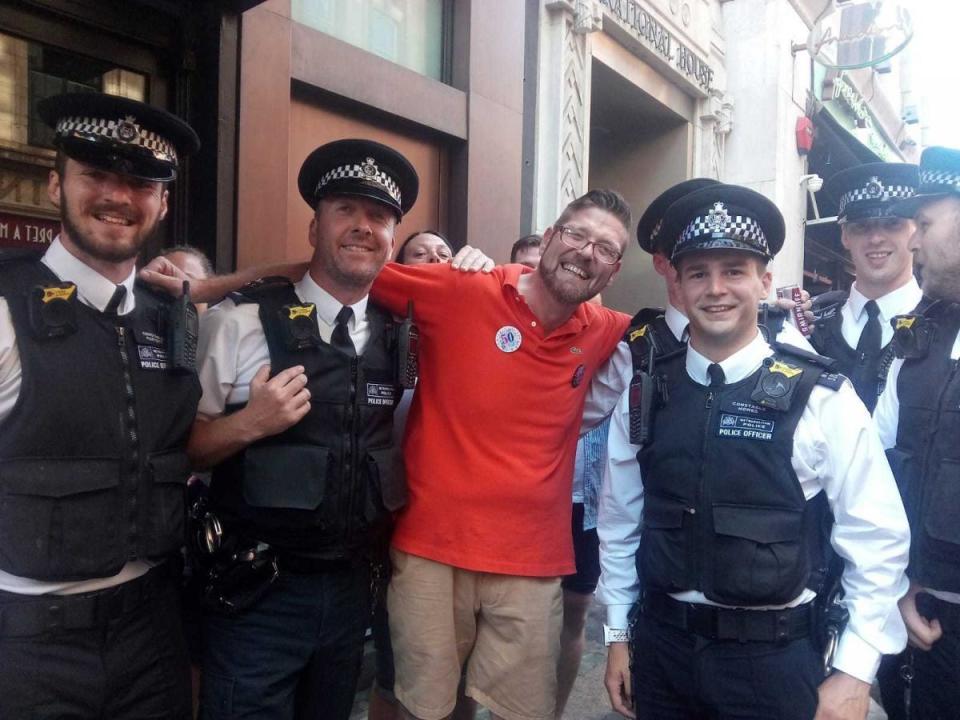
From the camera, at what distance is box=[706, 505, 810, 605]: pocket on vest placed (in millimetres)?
1938

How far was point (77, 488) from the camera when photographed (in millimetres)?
1780

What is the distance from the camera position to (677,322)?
265 centimetres

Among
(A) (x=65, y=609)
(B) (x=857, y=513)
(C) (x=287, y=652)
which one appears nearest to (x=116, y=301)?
(A) (x=65, y=609)

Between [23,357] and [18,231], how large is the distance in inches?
76.6

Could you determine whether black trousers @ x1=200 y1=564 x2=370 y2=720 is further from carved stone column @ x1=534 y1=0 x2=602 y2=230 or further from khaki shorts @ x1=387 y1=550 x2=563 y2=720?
carved stone column @ x1=534 y1=0 x2=602 y2=230

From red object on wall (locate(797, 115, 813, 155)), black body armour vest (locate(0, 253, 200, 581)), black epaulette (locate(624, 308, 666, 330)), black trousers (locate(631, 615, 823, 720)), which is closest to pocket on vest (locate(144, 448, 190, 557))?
black body armour vest (locate(0, 253, 200, 581))

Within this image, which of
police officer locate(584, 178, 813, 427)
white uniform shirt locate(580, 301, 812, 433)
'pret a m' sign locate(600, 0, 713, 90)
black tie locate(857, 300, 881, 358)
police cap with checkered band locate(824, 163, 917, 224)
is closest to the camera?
police officer locate(584, 178, 813, 427)

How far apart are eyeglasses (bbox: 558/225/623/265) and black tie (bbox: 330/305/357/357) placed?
831mm

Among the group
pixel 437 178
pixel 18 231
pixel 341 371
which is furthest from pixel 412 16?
pixel 341 371

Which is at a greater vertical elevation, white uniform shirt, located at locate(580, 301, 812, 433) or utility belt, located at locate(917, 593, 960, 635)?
white uniform shirt, located at locate(580, 301, 812, 433)

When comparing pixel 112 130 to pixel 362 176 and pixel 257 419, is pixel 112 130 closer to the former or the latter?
pixel 362 176

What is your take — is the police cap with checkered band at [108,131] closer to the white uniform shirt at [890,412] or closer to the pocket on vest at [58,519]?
the pocket on vest at [58,519]

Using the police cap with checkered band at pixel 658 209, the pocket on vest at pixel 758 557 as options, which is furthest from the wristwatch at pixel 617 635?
the police cap with checkered band at pixel 658 209

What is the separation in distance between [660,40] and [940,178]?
19.8ft
